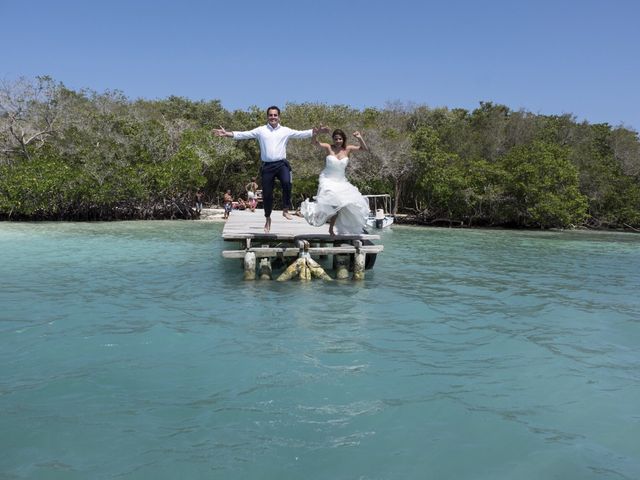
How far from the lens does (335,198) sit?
10.6m

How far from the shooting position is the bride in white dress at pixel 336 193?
409 inches

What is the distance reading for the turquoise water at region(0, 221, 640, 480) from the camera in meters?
4.21

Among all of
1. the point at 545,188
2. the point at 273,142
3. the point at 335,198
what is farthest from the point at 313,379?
the point at 545,188

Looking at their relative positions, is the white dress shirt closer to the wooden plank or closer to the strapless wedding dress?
the strapless wedding dress

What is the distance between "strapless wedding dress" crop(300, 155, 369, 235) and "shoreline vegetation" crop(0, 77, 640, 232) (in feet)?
69.0

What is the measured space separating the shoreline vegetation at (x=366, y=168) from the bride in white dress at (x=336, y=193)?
21042 millimetres

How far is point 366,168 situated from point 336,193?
25.8 meters

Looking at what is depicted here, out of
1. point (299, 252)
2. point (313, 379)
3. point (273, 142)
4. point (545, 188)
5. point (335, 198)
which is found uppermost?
point (545, 188)

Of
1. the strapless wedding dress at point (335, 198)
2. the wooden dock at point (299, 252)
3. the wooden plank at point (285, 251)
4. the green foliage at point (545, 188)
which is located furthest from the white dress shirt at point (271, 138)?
the green foliage at point (545, 188)

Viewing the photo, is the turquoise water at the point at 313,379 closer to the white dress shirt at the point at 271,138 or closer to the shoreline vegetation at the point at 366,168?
the white dress shirt at the point at 271,138

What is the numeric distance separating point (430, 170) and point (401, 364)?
29154mm

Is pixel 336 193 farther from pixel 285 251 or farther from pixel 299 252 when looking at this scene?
pixel 285 251

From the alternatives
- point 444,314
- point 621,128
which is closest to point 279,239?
point 444,314

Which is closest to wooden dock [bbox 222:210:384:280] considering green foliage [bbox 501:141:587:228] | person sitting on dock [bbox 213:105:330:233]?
person sitting on dock [bbox 213:105:330:233]
